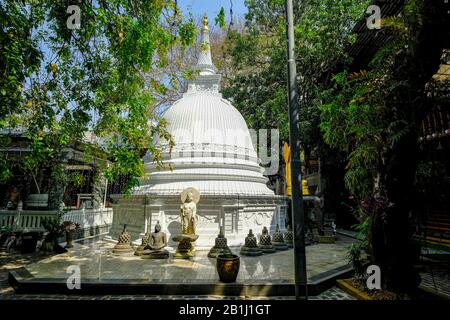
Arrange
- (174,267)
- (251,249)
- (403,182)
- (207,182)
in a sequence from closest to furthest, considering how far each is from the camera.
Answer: (403,182), (174,267), (251,249), (207,182)

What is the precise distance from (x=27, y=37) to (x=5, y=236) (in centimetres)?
1010

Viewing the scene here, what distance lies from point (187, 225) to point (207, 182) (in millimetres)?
2845

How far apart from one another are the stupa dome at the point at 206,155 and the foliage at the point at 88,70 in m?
4.80

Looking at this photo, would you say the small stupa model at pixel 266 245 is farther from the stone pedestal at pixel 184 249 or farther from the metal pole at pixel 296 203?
the metal pole at pixel 296 203

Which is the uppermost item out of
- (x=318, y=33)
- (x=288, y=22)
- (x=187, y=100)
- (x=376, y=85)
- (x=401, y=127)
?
(x=318, y=33)

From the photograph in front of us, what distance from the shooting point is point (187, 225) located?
10273 mm

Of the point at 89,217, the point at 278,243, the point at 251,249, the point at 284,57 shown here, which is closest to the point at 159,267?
the point at 251,249

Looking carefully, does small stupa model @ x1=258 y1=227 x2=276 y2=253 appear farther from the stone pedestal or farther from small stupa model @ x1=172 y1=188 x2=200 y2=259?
the stone pedestal

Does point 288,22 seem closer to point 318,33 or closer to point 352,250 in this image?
point 352,250

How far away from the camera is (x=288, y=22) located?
194 inches

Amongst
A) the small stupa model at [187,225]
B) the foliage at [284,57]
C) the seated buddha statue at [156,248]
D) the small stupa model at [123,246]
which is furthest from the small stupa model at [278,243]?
the foliage at [284,57]

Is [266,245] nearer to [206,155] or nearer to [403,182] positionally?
[206,155]

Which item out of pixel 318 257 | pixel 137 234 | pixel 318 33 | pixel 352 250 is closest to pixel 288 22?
pixel 352 250

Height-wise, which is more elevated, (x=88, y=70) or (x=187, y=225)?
(x=88, y=70)
